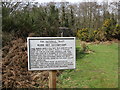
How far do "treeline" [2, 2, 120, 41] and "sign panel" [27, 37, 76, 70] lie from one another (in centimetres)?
522

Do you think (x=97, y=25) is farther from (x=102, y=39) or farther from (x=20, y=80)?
(x=20, y=80)

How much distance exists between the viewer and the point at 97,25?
21.1 metres

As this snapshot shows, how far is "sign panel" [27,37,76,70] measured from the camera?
11.7 feet

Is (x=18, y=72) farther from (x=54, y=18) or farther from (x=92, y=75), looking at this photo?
(x=54, y=18)

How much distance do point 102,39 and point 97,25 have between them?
187 inches

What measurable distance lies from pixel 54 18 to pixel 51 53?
839cm

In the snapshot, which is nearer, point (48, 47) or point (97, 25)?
point (48, 47)

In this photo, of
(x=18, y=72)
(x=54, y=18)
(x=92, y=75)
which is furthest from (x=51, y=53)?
(x=54, y=18)

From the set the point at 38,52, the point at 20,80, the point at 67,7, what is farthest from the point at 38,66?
the point at 67,7

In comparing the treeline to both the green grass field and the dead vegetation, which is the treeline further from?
the green grass field

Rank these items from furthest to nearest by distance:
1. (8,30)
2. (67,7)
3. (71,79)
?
(67,7), (8,30), (71,79)

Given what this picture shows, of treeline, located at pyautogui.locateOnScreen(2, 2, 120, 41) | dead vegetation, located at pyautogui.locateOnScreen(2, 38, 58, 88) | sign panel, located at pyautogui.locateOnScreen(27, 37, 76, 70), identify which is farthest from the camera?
treeline, located at pyautogui.locateOnScreen(2, 2, 120, 41)

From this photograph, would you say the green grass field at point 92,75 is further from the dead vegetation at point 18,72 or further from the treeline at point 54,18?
the treeline at point 54,18

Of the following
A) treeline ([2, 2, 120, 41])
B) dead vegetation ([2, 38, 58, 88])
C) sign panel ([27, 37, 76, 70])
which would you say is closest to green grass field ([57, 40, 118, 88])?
dead vegetation ([2, 38, 58, 88])
